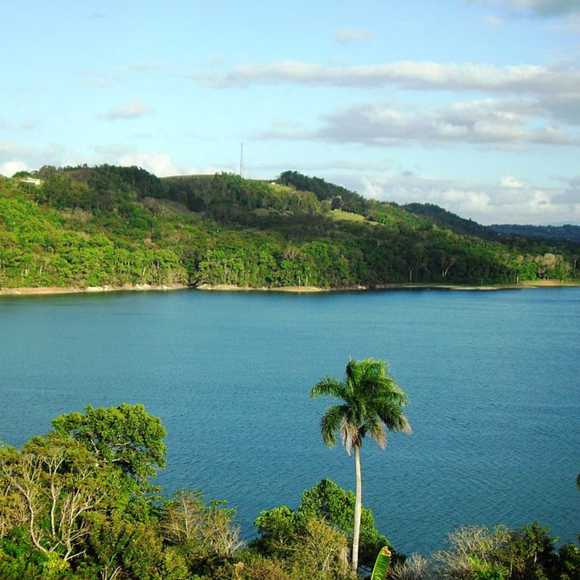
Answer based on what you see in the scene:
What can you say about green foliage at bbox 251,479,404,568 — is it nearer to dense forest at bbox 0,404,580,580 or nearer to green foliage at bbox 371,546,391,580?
dense forest at bbox 0,404,580,580

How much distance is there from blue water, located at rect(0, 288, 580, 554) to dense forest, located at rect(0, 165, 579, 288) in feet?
90.0

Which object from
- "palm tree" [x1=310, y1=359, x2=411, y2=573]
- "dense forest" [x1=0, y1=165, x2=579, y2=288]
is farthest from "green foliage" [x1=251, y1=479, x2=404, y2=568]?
"dense forest" [x1=0, y1=165, x2=579, y2=288]

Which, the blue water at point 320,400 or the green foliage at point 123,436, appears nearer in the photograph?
the green foliage at point 123,436

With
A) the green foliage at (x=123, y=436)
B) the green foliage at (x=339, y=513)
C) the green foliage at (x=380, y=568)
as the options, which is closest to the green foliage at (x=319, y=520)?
the green foliage at (x=339, y=513)

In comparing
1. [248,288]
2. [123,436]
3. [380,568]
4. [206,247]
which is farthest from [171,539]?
[206,247]

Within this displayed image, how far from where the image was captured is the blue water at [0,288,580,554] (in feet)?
101

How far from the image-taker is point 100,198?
163625mm

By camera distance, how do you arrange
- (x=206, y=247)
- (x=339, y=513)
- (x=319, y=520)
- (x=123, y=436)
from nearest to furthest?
(x=319, y=520)
(x=339, y=513)
(x=123, y=436)
(x=206, y=247)

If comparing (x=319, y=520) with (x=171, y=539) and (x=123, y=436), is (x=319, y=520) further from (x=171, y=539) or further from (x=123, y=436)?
(x=123, y=436)

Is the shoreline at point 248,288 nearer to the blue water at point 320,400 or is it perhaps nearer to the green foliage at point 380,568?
the blue water at point 320,400

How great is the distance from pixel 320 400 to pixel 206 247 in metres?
102

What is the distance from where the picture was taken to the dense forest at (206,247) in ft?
410

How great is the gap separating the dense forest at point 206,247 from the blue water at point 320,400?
90.0ft

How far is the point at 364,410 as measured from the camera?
21281mm
